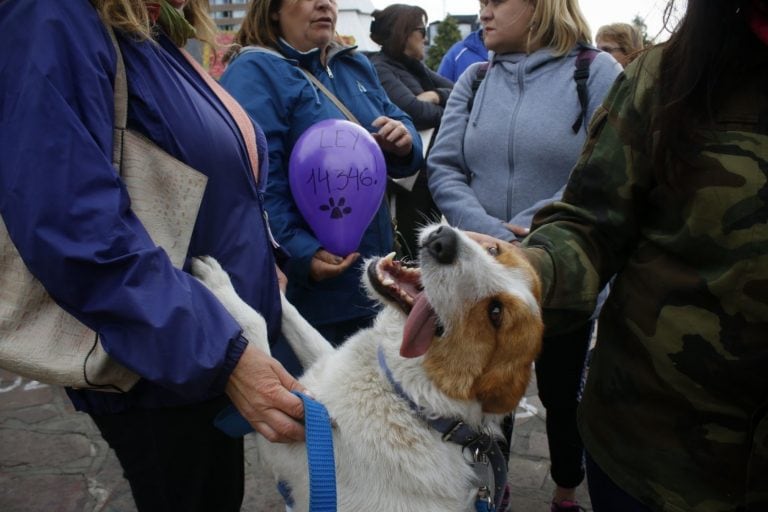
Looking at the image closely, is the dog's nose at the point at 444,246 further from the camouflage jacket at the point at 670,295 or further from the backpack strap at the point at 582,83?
the backpack strap at the point at 582,83

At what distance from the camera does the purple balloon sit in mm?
2318

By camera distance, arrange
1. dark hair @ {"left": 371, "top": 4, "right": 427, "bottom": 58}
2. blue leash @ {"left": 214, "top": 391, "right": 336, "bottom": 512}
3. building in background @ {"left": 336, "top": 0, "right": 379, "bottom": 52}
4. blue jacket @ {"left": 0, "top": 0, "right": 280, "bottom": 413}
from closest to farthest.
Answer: blue jacket @ {"left": 0, "top": 0, "right": 280, "bottom": 413}
blue leash @ {"left": 214, "top": 391, "right": 336, "bottom": 512}
dark hair @ {"left": 371, "top": 4, "right": 427, "bottom": 58}
building in background @ {"left": 336, "top": 0, "right": 379, "bottom": 52}

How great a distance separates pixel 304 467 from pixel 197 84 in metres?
1.08

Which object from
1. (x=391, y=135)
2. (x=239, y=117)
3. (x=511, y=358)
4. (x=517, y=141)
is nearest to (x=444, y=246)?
(x=511, y=358)

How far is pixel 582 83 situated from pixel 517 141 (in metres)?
0.34

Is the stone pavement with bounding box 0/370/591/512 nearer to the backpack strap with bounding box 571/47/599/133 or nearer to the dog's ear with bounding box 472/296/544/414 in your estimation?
the dog's ear with bounding box 472/296/544/414

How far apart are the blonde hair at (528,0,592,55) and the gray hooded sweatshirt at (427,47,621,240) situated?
4 centimetres

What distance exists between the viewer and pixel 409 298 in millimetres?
1734

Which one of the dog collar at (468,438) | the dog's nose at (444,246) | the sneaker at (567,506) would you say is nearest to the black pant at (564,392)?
the sneaker at (567,506)

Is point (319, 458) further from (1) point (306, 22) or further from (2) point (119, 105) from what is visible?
(1) point (306, 22)

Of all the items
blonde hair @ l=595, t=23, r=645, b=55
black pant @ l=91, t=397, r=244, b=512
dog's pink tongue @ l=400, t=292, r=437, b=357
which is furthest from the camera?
blonde hair @ l=595, t=23, r=645, b=55

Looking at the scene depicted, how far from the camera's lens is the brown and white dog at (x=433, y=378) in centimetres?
158

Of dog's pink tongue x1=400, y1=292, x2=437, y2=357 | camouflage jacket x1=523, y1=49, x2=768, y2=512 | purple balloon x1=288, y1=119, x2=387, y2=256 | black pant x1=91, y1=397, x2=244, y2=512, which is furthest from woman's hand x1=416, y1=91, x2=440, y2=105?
black pant x1=91, y1=397, x2=244, y2=512

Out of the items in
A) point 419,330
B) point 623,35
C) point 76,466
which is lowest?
point 76,466
